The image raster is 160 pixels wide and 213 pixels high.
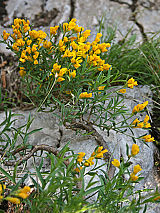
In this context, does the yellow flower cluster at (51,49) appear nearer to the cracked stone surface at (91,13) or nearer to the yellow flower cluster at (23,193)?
the yellow flower cluster at (23,193)

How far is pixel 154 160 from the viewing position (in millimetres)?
1759

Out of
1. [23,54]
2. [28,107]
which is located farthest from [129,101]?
[23,54]

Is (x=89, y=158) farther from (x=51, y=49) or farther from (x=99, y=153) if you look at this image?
(x=51, y=49)

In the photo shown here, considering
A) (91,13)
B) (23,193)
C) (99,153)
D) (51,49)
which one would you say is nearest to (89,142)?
(99,153)

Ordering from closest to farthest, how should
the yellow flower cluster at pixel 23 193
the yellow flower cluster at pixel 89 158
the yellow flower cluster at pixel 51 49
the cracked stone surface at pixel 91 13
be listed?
the yellow flower cluster at pixel 23 193
the yellow flower cluster at pixel 89 158
the yellow flower cluster at pixel 51 49
the cracked stone surface at pixel 91 13

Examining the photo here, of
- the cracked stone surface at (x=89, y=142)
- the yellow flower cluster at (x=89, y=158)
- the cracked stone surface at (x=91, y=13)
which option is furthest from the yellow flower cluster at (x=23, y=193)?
the cracked stone surface at (x=91, y=13)

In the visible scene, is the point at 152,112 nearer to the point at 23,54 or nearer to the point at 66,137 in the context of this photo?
the point at 66,137

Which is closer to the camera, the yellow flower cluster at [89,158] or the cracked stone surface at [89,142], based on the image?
the yellow flower cluster at [89,158]

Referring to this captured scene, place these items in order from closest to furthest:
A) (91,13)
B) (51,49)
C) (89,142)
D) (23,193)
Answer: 1. (23,193)
2. (51,49)
3. (89,142)
4. (91,13)

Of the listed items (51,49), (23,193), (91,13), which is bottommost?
(23,193)

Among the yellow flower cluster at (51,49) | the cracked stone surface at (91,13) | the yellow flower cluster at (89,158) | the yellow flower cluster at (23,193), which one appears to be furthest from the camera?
the cracked stone surface at (91,13)

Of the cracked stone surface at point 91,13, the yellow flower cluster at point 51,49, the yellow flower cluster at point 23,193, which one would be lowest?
the yellow flower cluster at point 23,193

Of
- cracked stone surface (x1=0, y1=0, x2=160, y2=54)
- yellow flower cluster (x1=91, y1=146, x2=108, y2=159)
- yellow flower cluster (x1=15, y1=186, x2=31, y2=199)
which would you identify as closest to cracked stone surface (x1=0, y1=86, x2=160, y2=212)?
yellow flower cluster (x1=91, y1=146, x2=108, y2=159)

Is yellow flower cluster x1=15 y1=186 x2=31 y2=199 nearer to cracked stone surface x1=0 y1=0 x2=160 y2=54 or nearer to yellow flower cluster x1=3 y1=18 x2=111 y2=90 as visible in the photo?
yellow flower cluster x1=3 y1=18 x2=111 y2=90
